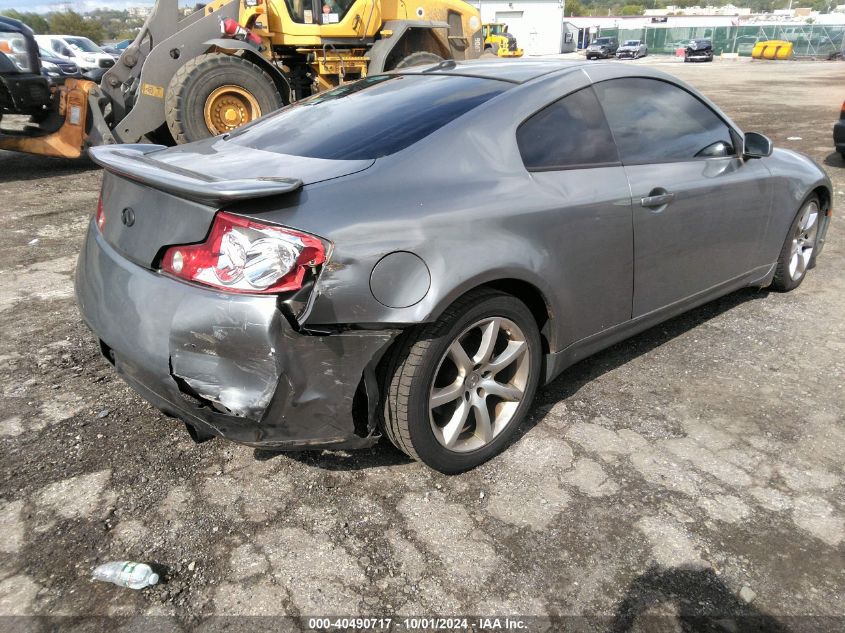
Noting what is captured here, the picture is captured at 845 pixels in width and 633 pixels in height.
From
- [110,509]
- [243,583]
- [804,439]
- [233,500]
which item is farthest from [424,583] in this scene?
[804,439]

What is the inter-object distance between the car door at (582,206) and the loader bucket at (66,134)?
774 centimetres

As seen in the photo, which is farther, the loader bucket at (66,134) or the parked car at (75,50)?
the parked car at (75,50)

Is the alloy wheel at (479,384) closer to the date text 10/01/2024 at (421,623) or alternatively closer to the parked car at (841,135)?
the date text 10/01/2024 at (421,623)

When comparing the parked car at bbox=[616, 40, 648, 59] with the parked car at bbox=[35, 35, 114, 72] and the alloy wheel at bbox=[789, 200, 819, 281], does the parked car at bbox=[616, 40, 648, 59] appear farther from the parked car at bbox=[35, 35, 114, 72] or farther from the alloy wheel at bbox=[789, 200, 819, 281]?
the alloy wheel at bbox=[789, 200, 819, 281]

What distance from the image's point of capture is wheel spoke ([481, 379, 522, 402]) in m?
2.61

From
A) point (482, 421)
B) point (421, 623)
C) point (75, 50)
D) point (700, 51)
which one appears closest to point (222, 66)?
point (482, 421)

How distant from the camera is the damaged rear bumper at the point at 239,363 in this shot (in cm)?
203

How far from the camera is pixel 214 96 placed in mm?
8336

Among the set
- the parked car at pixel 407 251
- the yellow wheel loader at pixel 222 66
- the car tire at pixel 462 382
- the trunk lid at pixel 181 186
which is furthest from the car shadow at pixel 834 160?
the trunk lid at pixel 181 186

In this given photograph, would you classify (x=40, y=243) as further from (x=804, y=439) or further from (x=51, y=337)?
(x=804, y=439)

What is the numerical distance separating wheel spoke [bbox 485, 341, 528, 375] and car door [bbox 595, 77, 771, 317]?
0.78 m

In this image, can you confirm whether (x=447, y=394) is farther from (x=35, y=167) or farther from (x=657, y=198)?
(x=35, y=167)

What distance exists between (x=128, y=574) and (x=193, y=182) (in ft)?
4.19

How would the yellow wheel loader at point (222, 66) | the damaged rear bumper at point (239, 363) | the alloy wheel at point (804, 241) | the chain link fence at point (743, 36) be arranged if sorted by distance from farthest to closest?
the chain link fence at point (743, 36) < the yellow wheel loader at point (222, 66) < the alloy wheel at point (804, 241) < the damaged rear bumper at point (239, 363)
